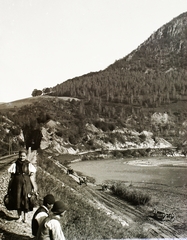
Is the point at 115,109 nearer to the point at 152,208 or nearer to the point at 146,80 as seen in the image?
the point at 146,80

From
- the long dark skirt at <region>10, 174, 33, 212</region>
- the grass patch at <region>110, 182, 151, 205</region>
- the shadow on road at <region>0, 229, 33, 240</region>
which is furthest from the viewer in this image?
the grass patch at <region>110, 182, 151, 205</region>

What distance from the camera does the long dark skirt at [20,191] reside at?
4.04 metres

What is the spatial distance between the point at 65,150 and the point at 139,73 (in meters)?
1.84

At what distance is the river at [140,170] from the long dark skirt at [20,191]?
1.27m

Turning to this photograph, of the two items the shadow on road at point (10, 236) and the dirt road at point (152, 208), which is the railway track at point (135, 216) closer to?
the dirt road at point (152, 208)

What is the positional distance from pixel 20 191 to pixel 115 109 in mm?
2141

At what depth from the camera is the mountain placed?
511 centimetres

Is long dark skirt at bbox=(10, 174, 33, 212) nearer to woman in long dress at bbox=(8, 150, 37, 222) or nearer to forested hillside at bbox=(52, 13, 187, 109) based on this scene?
woman in long dress at bbox=(8, 150, 37, 222)

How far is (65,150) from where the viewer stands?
5328mm

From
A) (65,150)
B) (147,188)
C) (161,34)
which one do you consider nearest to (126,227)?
(147,188)

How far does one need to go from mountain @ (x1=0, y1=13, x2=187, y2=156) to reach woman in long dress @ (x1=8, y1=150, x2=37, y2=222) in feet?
3.02

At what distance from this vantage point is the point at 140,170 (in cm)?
516

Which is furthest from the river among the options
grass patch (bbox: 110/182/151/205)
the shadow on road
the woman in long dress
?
the shadow on road

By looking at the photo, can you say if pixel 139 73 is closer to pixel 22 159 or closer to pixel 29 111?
pixel 29 111
